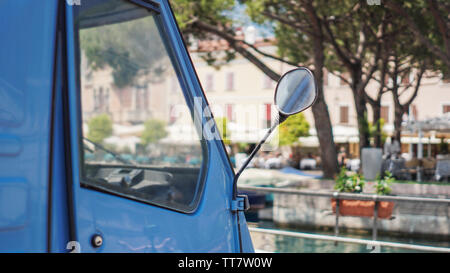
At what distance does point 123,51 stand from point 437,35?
1640 cm

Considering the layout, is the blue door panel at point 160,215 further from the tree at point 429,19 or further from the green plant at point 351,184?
the tree at point 429,19

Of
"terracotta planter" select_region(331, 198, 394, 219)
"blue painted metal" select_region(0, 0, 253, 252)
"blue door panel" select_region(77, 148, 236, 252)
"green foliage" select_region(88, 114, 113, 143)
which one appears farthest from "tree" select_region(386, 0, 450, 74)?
"blue painted metal" select_region(0, 0, 253, 252)

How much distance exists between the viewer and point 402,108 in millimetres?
26844

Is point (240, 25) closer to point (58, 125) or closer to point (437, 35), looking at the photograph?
point (437, 35)

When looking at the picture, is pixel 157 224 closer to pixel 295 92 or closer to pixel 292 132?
pixel 295 92

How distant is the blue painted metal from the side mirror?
2.25 feet

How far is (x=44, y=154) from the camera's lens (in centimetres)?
149

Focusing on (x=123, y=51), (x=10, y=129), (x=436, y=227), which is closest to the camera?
(x=10, y=129)

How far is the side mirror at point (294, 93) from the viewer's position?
2.08 m

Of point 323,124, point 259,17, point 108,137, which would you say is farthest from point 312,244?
point 259,17

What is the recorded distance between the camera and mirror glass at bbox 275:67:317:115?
2088 millimetres

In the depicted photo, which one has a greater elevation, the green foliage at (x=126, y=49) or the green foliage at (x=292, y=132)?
the green foliage at (x=126, y=49)

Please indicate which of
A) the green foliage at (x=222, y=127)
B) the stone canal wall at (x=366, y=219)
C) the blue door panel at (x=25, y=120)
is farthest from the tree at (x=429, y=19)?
the blue door panel at (x=25, y=120)

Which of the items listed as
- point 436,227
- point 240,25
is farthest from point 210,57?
point 436,227
